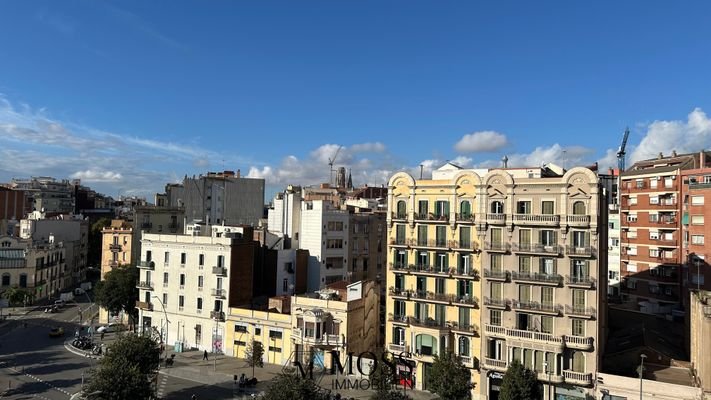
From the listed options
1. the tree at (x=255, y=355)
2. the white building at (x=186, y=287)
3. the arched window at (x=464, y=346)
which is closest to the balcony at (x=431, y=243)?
the arched window at (x=464, y=346)

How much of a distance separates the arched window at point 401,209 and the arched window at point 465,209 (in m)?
6.35

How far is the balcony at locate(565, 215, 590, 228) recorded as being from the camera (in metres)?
45.6

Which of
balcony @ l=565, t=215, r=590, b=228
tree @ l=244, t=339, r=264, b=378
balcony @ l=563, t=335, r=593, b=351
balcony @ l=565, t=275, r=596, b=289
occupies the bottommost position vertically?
tree @ l=244, t=339, r=264, b=378

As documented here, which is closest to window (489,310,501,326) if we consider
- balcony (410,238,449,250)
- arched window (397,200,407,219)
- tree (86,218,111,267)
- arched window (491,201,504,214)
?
balcony (410,238,449,250)

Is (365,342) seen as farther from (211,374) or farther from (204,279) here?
(204,279)

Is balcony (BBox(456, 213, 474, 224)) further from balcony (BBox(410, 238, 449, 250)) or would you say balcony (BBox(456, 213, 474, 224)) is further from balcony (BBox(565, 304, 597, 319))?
balcony (BBox(565, 304, 597, 319))

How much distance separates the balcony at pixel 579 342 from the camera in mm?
44541

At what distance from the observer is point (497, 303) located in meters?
48.9

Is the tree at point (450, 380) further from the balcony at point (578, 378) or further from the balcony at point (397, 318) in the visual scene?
the balcony at point (578, 378)

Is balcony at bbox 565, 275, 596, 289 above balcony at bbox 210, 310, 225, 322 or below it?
above

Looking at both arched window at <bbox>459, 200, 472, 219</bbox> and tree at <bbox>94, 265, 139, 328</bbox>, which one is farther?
tree at <bbox>94, 265, 139, 328</bbox>

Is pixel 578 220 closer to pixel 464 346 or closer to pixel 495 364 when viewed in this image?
pixel 495 364

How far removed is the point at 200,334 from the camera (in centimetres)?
6378

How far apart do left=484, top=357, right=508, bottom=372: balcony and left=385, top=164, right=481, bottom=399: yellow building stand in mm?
1247
